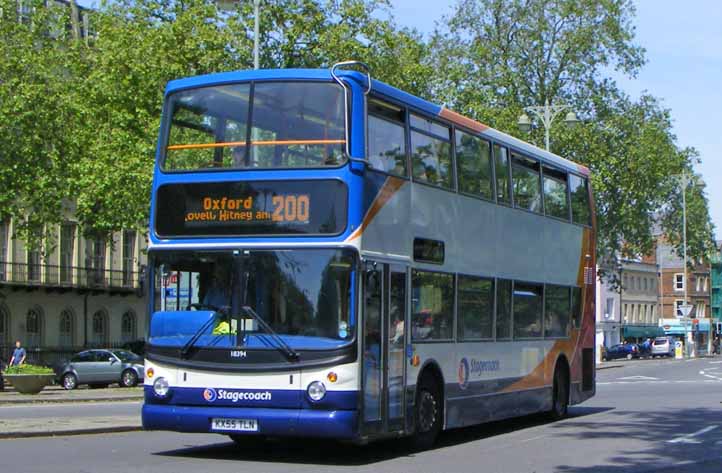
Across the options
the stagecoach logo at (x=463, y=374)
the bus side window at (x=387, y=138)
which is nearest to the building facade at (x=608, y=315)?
the stagecoach logo at (x=463, y=374)

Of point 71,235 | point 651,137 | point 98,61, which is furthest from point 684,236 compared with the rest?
point 98,61

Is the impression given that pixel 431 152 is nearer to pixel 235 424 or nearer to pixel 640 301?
pixel 235 424

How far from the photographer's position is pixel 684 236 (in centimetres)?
8925

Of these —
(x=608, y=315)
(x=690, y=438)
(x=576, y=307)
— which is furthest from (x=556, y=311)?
(x=608, y=315)

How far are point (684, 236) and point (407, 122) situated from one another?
76317 millimetres

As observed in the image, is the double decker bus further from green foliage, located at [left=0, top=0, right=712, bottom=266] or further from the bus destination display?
green foliage, located at [left=0, top=0, right=712, bottom=266]

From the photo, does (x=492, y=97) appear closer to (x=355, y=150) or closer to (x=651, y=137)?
(x=651, y=137)

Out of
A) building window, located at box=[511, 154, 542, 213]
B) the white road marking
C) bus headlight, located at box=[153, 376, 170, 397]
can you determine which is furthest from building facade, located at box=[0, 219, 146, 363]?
bus headlight, located at box=[153, 376, 170, 397]

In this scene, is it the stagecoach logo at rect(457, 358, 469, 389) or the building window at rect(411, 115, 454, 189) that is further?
the stagecoach logo at rect(457, 358, 469, 389)

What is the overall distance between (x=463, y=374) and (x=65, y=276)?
48.3 meters

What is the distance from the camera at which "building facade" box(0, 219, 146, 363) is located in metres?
60.1

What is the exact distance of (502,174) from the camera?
19.6m

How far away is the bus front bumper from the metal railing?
4614 cm

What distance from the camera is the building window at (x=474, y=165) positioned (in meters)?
17.9
